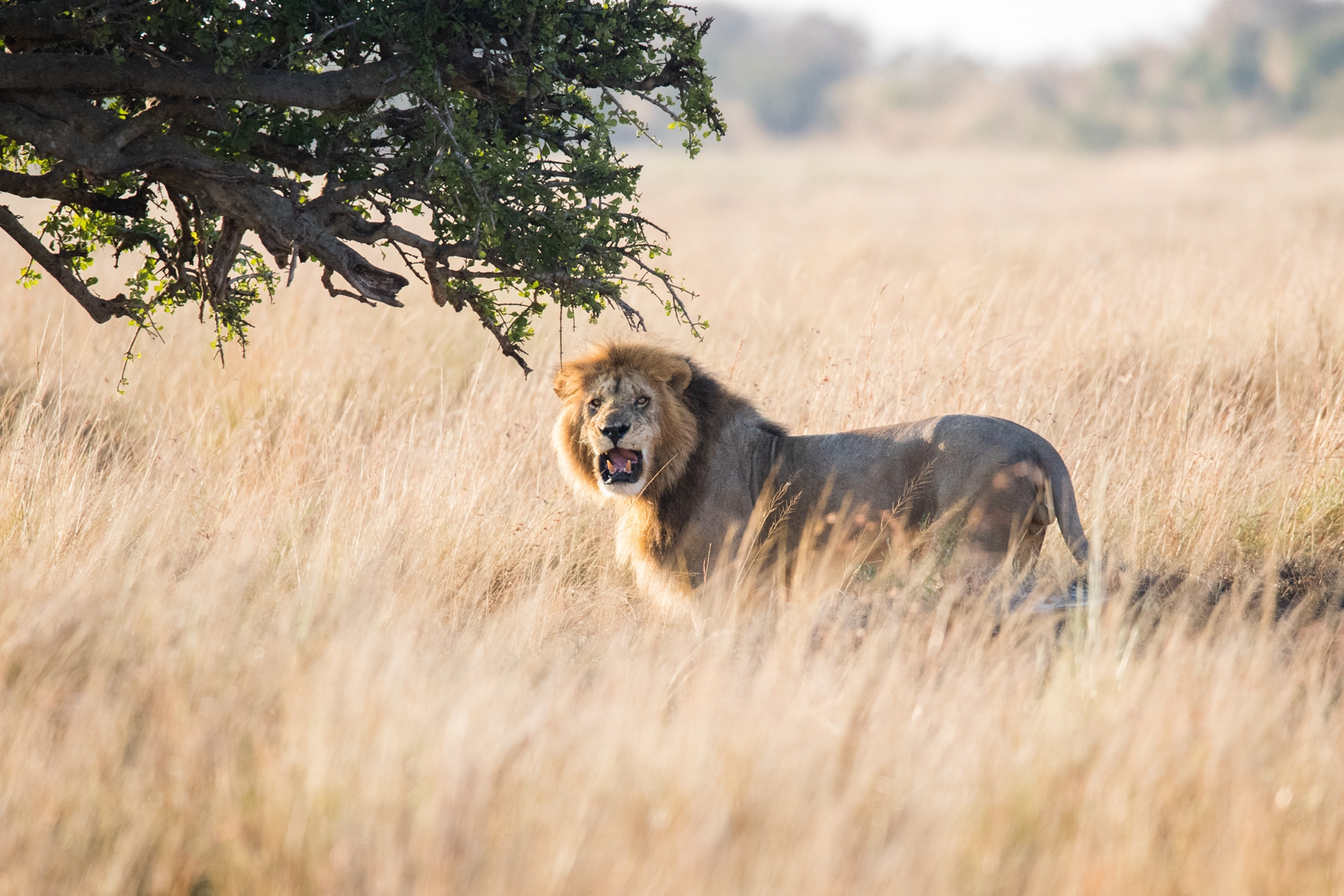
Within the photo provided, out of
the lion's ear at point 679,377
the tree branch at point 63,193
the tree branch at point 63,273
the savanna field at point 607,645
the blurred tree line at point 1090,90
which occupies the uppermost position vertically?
the blurred tree line at point 1090,90

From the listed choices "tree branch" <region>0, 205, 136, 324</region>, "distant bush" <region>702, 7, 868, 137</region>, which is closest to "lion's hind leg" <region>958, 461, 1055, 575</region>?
"tree branch" <region>0, 205, 136, 324</region>

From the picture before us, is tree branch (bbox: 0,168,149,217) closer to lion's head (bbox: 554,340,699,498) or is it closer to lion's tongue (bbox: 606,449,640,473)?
lion's head (bbox: 554,340,699,498)

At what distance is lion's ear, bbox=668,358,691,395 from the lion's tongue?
0.37 metres

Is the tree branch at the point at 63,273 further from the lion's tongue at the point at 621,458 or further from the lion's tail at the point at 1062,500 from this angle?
the lion's tail at the point at 1062,500

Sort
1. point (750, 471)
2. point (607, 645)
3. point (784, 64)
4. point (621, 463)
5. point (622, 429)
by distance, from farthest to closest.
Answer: point (784, 64) < point (750, 471) < point (621, 463) < point (622, 429) < point (607, 645)

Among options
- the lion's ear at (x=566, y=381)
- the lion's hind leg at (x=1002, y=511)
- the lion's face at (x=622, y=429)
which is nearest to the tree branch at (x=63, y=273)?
the lion's ear at (x=566, y=381)

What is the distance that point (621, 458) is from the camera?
5.30 metres

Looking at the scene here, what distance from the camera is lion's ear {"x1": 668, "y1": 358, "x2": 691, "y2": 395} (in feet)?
17.6

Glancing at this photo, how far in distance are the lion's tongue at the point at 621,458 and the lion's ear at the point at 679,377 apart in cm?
37

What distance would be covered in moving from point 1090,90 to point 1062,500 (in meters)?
78.8

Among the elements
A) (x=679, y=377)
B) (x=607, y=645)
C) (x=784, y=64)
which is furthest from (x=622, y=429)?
(x=784, y=64)

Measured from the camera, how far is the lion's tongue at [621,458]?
5285 millimetres

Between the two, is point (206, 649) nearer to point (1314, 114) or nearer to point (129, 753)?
point (129, 753)

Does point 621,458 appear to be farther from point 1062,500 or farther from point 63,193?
point 63,193
